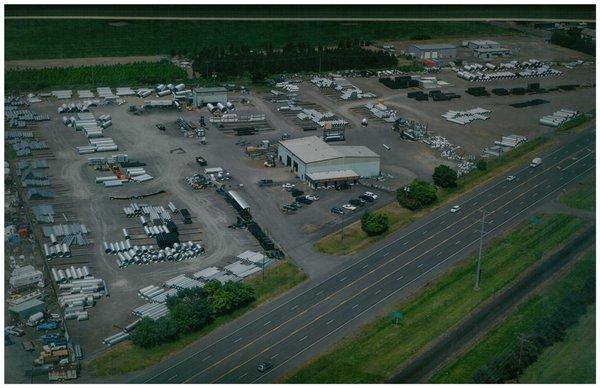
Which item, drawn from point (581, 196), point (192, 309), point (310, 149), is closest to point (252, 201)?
point (310, 149)

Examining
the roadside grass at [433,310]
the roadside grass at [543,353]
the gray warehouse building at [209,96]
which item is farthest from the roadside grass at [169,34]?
the roadside grass at [543,353]

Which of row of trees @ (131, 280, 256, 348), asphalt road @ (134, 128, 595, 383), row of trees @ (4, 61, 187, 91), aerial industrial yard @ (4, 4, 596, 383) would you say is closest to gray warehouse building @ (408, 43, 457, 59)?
aerial industrial yard @ (4, 4, 596, 383)

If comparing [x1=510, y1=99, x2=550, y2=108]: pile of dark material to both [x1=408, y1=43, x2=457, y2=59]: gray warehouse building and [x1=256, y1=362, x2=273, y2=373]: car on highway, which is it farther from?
[x1=256, y1=362, x2=273, y2=373]: car on highway

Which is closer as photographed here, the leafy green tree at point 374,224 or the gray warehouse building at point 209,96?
the leafy green tree at point 374,224

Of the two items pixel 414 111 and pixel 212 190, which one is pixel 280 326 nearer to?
pixel 212 190

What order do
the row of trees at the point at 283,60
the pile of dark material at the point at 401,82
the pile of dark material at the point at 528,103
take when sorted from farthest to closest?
the row of trees at the point at 283,60 → the pile of dark material at the point at 401,82 → the pile of dark material at the point at 528,103

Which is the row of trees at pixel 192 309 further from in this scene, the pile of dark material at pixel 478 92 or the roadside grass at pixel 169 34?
the roadside grass at pixel 169 34

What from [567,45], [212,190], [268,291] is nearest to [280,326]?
[268,291]
